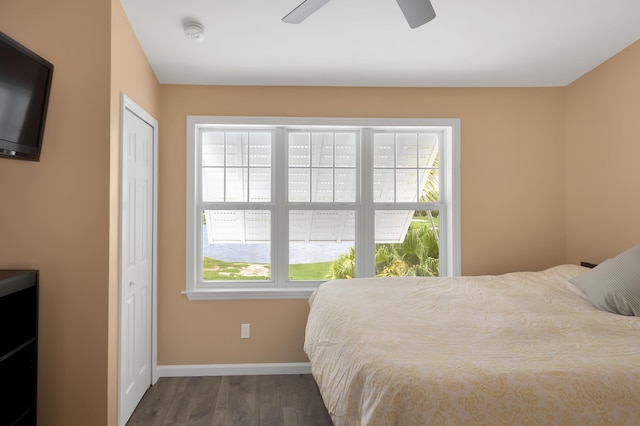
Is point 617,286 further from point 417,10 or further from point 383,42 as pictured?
point 383,42

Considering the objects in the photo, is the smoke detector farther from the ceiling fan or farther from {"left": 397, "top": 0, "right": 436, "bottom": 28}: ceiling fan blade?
{"left": 397, "top": 0, "right": 436, "bottom": 28}: ceiling fan blade

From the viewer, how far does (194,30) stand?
2.59 meters

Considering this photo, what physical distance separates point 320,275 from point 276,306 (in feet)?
1.53

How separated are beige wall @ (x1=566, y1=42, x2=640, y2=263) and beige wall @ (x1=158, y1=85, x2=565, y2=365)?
0.13 metres

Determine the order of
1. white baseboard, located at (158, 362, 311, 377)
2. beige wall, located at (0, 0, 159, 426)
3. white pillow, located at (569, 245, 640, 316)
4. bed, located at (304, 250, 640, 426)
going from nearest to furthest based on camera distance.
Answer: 1. bed, located at (304, 250, 640, 426)
2. white pillow, located at (569, 245, 640, 316)
3. beige wall, located at (0, 0, 159, 426)
4. white baseboard, located at (158, 362, 311, 377)

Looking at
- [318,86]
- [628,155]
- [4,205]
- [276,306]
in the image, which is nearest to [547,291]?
[628,155]

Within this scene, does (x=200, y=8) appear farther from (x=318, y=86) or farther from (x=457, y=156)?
(x=457, y=156)

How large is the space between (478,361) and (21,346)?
2.13 meters

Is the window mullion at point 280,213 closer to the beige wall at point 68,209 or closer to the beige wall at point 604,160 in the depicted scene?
the beige wall at point 68,209

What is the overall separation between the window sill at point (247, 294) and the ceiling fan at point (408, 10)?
210cm

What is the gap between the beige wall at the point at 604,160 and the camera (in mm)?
2727

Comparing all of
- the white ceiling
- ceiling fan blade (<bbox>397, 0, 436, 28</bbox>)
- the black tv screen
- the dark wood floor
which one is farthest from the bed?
the black tv screen

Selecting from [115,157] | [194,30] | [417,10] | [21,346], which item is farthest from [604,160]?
[21,346]

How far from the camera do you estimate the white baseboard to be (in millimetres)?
3242
